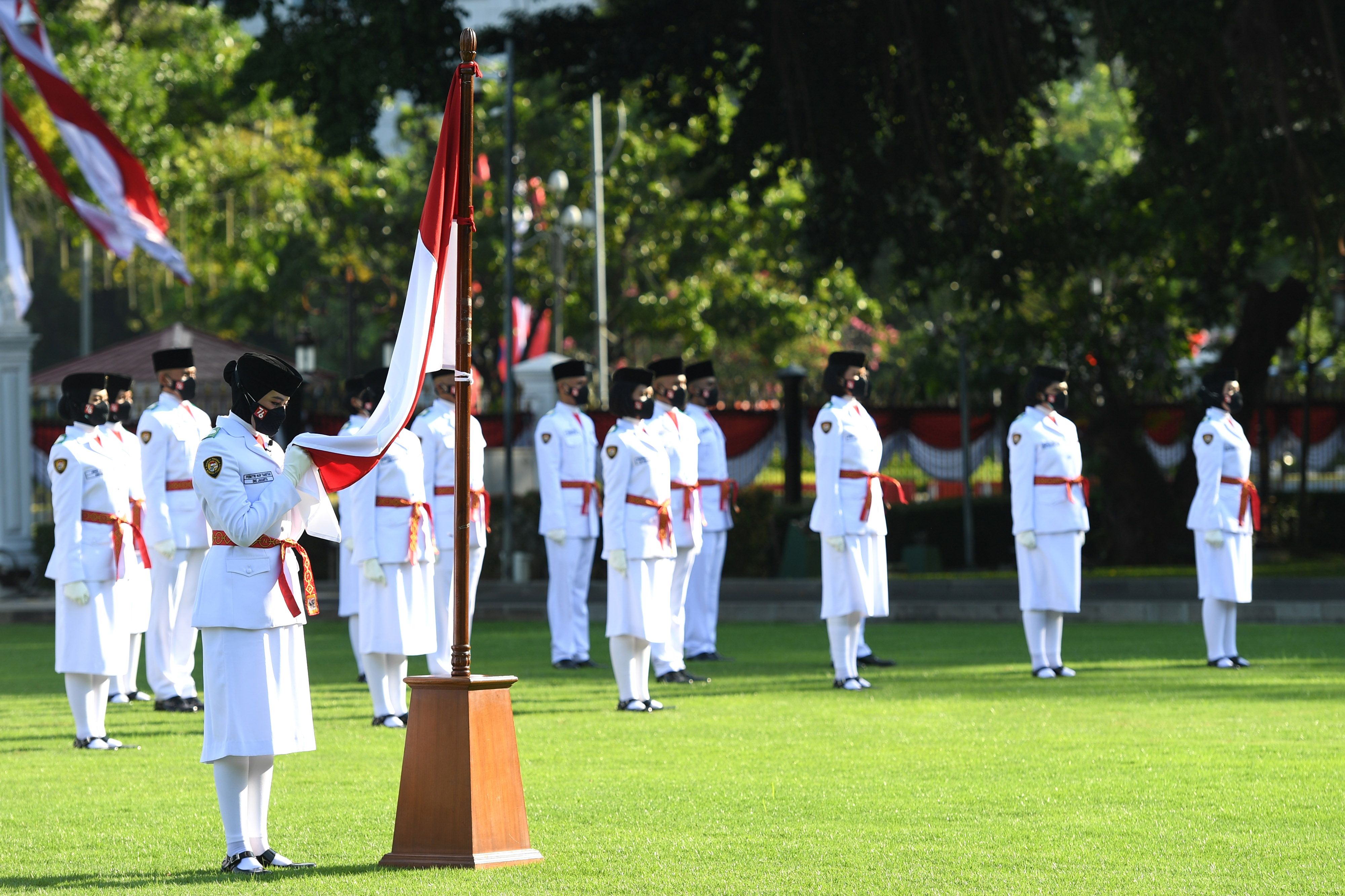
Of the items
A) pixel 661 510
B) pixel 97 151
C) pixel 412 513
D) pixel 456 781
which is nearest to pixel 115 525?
pixel 412 513

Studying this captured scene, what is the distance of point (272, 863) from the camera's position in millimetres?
6891

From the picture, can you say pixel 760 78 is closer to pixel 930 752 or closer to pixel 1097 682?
pixel 1097 682

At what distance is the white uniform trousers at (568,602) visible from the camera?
14.4 metres

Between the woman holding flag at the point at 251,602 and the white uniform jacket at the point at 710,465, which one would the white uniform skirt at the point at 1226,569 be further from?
the woman holding flag at the point at 251,602

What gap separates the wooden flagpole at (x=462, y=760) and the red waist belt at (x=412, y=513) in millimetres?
4365

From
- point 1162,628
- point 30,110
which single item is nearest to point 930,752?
point 1162,628


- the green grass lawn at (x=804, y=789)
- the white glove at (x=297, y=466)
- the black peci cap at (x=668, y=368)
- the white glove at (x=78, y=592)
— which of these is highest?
the black peci cap at (x=668, y=368)

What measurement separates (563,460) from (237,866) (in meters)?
7.50

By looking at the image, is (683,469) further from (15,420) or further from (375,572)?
(15,420)

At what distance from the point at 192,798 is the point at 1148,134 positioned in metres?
16.1

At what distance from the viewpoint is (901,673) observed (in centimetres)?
1355

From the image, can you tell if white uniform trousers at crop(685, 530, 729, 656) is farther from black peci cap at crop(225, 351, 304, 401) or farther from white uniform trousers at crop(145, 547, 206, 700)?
black peci cap at crop(225, 351, 304, 401)

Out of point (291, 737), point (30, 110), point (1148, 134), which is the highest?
point (30, 110)

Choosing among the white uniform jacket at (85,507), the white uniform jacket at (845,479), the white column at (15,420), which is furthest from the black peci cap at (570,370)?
the white column at (15,420)
